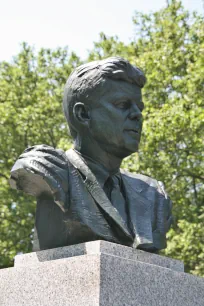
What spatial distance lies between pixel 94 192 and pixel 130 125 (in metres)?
0.71

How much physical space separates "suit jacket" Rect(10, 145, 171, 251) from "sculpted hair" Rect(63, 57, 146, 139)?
1.64ft

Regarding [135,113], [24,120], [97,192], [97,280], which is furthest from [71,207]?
[24,120]

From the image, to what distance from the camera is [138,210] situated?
5715 millimetres

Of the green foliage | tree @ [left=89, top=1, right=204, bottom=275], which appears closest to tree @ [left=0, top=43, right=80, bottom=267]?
the green foliage

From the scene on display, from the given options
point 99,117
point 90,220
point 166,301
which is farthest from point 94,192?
point 166,301

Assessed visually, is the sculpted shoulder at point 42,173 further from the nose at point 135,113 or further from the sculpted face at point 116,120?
the nose at point 135,113

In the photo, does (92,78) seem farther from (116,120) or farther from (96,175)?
(96,175)

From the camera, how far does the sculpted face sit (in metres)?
5.54

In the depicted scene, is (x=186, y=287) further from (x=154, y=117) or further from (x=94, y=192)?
(x=154, y=117)

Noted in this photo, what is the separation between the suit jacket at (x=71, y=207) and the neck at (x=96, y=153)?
10 centimetres

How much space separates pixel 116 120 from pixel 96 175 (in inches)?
21.2

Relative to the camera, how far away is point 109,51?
64.0ft

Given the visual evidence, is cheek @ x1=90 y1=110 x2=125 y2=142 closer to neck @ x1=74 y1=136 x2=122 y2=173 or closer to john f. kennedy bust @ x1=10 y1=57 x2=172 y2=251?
john f. kennedy bust @ x1=10 y1=57 x2=172 y2=251

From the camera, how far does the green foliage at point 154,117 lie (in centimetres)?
1400
